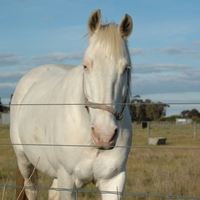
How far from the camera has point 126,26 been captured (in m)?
3.07

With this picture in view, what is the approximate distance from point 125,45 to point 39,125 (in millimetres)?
1556

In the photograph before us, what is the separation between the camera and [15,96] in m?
5.29

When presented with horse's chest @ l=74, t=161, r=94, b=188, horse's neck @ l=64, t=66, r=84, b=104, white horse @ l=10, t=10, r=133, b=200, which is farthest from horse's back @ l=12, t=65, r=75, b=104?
horse's chest @ l=74, t=161, r=94, b=188

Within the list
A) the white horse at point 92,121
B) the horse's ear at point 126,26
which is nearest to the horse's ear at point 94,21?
the white horse at point 92,121

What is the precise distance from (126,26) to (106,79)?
0.70 m

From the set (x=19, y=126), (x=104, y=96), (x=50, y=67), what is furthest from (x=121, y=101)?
(x=50, y=67)

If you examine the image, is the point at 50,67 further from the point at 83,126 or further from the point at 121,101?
the point at 121,101

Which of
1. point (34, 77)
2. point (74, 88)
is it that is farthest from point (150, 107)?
point (74, 88)

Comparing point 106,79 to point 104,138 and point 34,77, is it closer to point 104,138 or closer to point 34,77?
point 104,138

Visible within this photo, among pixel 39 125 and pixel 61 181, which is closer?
pixel 61 181

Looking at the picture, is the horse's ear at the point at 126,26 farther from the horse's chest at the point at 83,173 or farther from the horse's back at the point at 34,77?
the horse's back at the point at 34,77

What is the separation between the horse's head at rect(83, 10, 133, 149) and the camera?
8.27ft

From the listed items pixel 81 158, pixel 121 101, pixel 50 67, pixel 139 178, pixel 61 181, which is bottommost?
pixel 139 178

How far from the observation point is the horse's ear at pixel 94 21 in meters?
2.96
